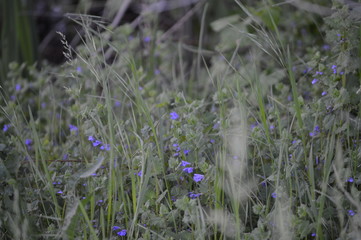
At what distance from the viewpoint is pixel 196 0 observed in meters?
3.49

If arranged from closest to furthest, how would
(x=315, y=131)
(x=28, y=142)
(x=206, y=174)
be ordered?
(x=206, y=174), (x=315, y=131), (x=28, y=142)

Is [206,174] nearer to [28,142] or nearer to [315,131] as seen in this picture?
[315,131]

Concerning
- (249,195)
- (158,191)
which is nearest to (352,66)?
(249,195)

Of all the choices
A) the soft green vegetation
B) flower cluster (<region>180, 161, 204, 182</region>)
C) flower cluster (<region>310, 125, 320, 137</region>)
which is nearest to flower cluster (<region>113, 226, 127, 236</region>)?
the soft green vegetation

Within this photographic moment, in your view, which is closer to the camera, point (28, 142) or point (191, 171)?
point (191, 171)

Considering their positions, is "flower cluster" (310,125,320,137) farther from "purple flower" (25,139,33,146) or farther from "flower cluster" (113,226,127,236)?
"purple flower" (25,139,33,146)

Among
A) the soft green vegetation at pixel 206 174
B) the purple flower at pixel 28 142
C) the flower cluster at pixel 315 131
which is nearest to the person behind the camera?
the soft green vegetation at pixel 206 174

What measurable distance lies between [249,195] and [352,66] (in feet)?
2.03

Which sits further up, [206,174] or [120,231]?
[206,174]

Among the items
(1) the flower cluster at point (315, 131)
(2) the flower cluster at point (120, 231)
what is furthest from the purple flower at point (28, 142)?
(1) the flower cluster at point (315, 131)

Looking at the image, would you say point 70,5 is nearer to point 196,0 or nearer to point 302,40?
point 196,0

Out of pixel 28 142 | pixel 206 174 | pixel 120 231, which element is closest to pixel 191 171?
pixel 206 174

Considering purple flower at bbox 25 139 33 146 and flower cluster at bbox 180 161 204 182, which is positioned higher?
flower cluster at bbox 180 161 204 182

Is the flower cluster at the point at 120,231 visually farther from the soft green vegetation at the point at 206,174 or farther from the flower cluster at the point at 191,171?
the flower cluster at the point at 191,171
